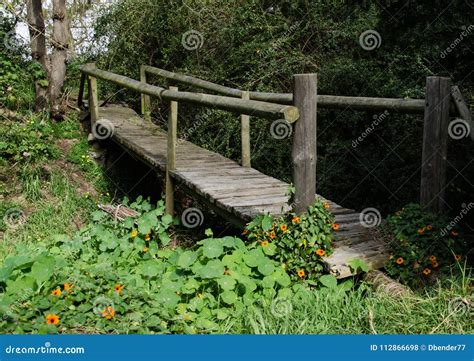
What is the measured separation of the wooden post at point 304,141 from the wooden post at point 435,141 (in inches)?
30.4

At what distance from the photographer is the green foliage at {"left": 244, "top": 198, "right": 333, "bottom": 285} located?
3770 millimetres

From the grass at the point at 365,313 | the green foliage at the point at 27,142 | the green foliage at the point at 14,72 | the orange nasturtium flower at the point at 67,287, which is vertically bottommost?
the grass at the point at 365,313

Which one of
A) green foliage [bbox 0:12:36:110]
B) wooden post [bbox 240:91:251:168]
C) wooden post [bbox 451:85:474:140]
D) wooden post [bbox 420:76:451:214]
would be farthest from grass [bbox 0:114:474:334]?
green foliage [bbox 0:12:36:110]

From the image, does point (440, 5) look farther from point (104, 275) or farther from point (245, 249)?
point (104, 275)

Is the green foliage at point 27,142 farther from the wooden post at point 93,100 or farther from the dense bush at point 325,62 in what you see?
the dense bush at point 325,62

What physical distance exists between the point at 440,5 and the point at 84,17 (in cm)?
1056

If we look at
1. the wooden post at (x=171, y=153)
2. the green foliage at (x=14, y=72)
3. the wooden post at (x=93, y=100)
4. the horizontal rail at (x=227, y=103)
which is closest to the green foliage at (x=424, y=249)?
the horizontal rail at (x=227, y=103)

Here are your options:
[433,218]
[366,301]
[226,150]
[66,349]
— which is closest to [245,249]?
[366,301]

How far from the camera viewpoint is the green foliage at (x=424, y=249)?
360cm

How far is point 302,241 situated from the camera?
12.5 ft

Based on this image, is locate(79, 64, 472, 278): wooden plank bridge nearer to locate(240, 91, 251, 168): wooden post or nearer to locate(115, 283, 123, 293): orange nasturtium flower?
locate(240, 91, 251, 168): wooden post

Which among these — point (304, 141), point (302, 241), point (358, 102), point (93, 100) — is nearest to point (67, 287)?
point (302, 241)

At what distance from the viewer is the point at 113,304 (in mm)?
3066

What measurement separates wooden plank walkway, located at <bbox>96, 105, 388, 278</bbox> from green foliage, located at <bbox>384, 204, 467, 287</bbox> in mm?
126
